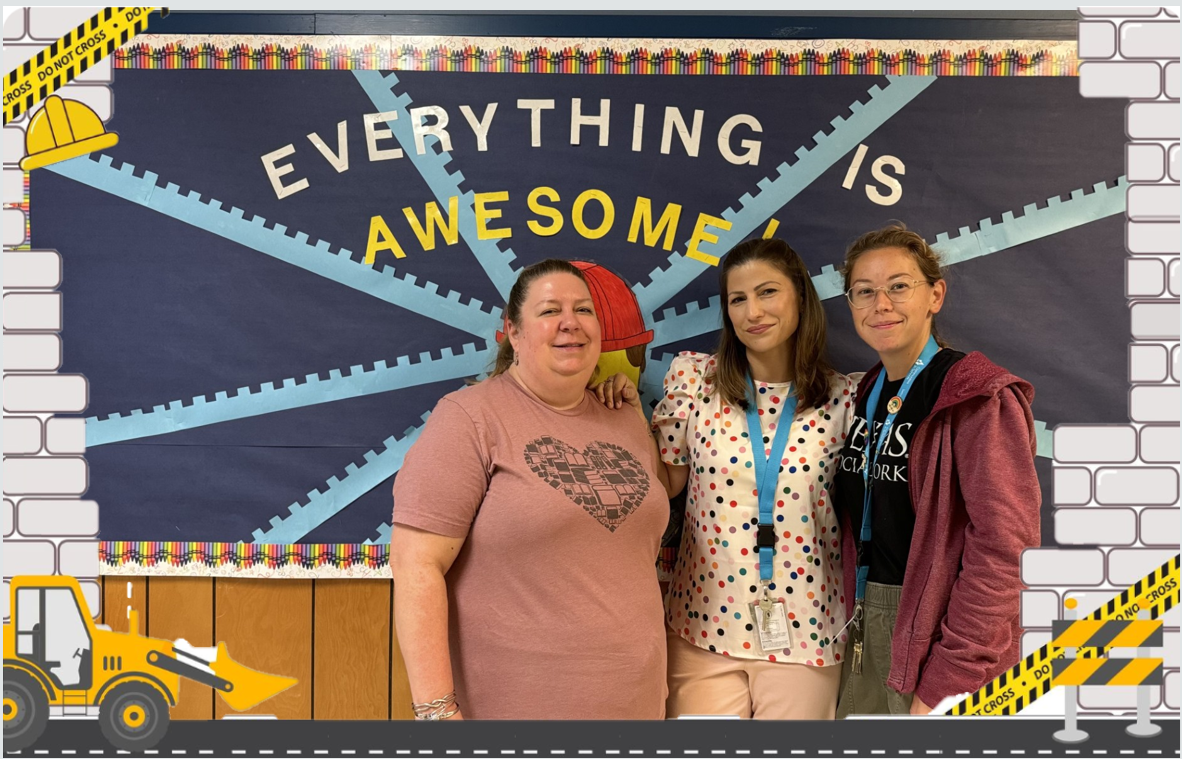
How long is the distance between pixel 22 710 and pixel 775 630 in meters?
1.79

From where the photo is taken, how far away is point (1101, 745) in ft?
6.37

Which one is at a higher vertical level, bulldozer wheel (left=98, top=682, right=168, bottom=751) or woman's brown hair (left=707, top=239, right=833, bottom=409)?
woman's brown hair (left=707, top=239, right=833, bottom=409)

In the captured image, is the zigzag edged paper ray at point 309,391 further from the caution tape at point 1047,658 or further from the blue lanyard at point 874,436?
the caution tape at point 1047,658

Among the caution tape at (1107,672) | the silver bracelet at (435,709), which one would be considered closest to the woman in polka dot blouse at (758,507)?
the caution tape at (1107,672)

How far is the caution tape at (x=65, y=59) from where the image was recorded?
6.96ft

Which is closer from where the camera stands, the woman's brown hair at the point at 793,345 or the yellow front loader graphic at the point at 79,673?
the yellow front loader graphic at the point at 79,673

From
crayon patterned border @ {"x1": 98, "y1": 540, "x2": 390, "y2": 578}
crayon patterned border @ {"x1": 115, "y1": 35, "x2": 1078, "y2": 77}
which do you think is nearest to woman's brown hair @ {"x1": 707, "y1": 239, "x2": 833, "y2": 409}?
crayon patterned border @ {"x1": 115, "y1": 35, "x2": 1078, "y2": 77}

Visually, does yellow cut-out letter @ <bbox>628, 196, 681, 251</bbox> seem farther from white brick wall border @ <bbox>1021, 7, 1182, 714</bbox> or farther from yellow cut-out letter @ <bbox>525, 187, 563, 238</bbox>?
white brick wall border @ <bbox>1021, 7, 1182, 714</bbox>

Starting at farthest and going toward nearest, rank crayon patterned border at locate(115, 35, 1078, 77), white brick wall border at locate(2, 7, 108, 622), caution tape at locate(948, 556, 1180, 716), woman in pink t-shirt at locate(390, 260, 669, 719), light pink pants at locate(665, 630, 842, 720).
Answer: crayon patterned border at locate(115, 35, 1078, 77), white brick wall border at locate(2, 7, 108, 622), light pink pants at locate(665, 630, 842, 720), caution tape at locate(948, 556, 1180, 716), woman in pink t-shirt at locate(390, 260, 669, 719)

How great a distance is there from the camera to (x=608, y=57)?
7.50ft

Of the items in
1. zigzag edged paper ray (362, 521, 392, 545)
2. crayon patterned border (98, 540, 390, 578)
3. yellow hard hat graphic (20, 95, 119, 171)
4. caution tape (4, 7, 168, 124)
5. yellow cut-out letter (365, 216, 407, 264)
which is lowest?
crayon patterned border (98, 540, 390, 578)

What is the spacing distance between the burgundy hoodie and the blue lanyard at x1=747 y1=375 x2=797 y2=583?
302 millimetres

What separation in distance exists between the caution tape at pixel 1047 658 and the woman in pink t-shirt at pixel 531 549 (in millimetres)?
773

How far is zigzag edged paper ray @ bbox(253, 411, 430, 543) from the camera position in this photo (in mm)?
2330
